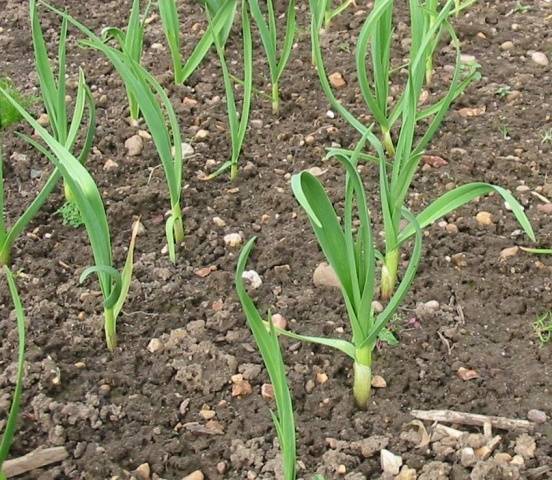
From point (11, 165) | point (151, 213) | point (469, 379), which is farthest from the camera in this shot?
point (11, 165)

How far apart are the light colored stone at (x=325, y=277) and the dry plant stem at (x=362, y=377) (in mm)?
272

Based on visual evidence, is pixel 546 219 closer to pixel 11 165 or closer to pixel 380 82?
pixel 380 82

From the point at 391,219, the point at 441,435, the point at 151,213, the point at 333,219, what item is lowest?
the point at 441,435

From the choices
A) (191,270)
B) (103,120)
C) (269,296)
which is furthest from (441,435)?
(103,120)

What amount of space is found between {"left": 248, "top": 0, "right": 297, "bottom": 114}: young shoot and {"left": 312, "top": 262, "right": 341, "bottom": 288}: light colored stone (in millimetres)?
575

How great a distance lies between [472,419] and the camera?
1.61 metres

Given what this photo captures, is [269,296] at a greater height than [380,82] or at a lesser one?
lesser

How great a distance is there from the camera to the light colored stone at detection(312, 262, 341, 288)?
1902mm

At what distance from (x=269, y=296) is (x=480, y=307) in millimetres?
454

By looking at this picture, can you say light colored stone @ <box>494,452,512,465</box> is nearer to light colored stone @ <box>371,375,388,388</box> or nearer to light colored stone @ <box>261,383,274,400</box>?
light colored stone @ <box>371,375,388,388</box>

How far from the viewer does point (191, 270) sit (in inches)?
77.1

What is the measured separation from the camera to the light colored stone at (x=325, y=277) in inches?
74.9

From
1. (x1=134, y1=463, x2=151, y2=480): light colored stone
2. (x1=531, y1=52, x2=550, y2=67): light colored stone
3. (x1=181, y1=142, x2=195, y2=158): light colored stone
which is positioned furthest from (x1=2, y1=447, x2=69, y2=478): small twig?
(x1=531, y1=52, x2=550, y2=67): light colored stone

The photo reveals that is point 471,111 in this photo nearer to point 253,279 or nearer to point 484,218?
point 484,218
